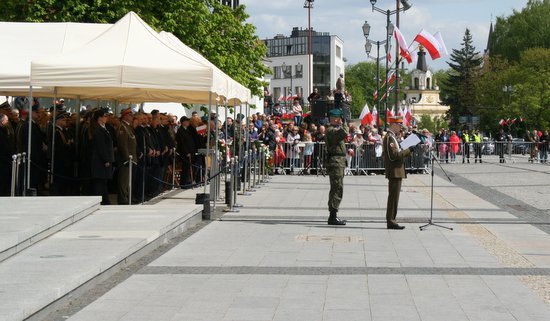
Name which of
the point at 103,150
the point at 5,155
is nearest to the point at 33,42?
the point at 5,155

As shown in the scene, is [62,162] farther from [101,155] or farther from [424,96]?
[424,96]

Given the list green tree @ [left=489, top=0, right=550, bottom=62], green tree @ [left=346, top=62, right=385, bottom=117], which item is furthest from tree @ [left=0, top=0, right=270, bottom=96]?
green tree @ [left=346, top=62, right=385, bottom=117]

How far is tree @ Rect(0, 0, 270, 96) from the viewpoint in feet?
110

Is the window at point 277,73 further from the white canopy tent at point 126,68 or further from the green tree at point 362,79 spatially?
the white canopy tent at point 126,68

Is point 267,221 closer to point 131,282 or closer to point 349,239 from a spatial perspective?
point 349,239

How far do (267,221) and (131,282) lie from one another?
23.9ft

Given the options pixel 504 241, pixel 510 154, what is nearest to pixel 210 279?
pixel 504 241

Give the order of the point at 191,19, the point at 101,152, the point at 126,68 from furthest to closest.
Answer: the point at 191,19, the point at 101,152, the point at 126,68

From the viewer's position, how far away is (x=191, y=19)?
124 feet

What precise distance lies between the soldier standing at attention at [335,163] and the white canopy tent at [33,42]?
641 centimetres

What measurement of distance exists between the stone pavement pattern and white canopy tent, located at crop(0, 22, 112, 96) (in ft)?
16.9

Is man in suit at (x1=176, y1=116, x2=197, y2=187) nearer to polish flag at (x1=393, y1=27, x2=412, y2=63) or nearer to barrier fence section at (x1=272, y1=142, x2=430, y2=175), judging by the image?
barrier fence section at (x1=272, y1=142, x2=430, y2=175)

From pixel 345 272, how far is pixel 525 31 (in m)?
96.3

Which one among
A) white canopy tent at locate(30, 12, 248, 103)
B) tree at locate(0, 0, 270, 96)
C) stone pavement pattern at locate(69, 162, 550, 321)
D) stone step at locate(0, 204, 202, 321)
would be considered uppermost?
tree at locate(0, 0, 270, 96)
